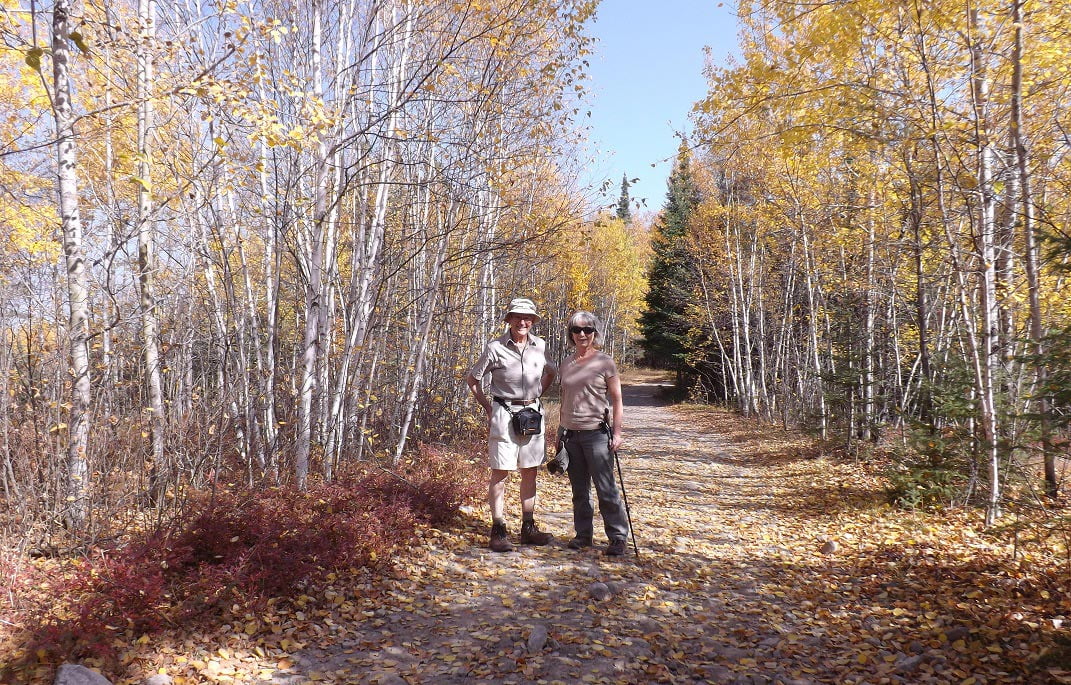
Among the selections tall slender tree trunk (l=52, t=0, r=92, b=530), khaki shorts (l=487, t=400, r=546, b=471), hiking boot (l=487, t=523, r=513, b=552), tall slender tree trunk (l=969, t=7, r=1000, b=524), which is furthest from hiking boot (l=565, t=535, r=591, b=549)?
tall slender tree trunk (l=969, t=7, r=1000, b=524)

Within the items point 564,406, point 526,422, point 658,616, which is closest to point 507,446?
point 526,422

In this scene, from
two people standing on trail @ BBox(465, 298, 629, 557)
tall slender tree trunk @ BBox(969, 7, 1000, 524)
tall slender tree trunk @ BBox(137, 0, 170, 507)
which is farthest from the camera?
tall slender tree trunk @ BBox(969, 7, 1000, 524)

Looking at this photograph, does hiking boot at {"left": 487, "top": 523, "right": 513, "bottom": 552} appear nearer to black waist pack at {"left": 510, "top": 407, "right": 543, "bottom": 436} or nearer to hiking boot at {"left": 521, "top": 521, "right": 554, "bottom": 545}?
hiking boot at {"left": 521, "top": 521, "right": 554, "bottom": 545}

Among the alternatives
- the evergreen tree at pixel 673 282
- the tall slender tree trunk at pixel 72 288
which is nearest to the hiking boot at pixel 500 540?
the tall slender tree trunk at pixel 72 288

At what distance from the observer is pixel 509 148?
1026 cm

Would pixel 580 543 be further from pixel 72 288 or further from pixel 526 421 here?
pixel 72 288

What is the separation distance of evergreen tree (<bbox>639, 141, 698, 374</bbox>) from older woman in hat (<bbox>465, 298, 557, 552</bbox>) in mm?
17307

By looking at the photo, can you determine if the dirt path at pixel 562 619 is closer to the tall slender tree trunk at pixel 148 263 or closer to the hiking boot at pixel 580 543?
the hiking boot at pixel 580 543

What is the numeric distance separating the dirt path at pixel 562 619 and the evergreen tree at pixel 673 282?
17.0 m

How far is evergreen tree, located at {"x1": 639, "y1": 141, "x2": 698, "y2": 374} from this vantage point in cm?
2260

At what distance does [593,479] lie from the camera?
4.93m

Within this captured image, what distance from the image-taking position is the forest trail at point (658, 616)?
327cm

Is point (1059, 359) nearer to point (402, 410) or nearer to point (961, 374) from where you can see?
point (961, 374)

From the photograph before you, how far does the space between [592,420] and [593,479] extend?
492mm
